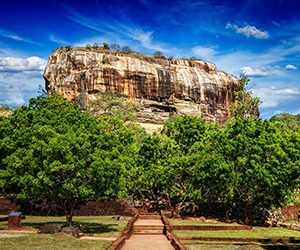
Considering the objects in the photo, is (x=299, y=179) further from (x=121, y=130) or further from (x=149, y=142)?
(x=121, y=130)

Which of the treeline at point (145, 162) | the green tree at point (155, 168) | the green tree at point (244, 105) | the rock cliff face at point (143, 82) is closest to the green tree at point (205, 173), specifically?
the treeline at point (145, 162)

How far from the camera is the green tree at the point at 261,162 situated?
62.9 feet

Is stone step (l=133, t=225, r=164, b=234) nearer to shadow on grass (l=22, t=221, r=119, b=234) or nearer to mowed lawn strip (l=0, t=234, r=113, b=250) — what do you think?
shadow on grass (l=22, t=221, r=119, b=234)

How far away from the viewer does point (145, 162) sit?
26266 mm

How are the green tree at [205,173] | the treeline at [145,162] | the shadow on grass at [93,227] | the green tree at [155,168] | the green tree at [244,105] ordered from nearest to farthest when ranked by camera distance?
the treeline at [145,162]
the shadow on grass at [93,227]
the green tree at [205,173]
the green tree at [155,168]
the green tree at [244,105]

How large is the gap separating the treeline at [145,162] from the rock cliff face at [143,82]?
1152 inches

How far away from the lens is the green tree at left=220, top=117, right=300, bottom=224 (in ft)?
62.9

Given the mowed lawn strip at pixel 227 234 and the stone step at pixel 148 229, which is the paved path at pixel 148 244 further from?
the stone step at pixel 148 229

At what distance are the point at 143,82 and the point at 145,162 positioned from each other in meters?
36.8

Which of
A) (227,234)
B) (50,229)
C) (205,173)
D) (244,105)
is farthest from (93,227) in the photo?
(244,105)

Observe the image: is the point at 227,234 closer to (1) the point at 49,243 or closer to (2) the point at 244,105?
(1) the point at 49,243

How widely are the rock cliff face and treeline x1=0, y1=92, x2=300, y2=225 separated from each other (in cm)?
2926

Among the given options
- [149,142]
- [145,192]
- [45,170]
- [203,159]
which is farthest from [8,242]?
[145,192]

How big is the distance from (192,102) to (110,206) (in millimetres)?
41990
